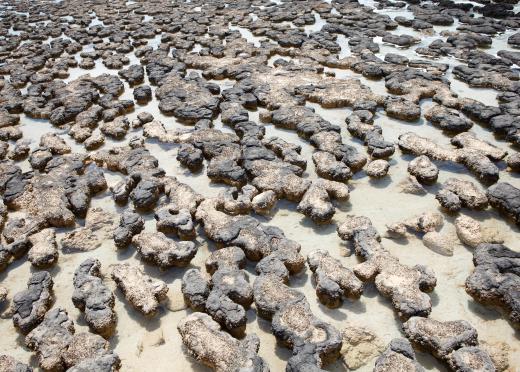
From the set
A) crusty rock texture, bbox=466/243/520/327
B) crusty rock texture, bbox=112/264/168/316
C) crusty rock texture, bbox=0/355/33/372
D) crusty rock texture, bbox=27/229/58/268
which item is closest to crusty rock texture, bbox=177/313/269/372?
crusty rock texture, bbox=112/264/168/316

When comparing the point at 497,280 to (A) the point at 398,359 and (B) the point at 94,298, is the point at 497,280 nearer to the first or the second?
(A) the point at 398,359

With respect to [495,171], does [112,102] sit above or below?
below

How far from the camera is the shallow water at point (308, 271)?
2.92m

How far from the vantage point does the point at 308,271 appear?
3469 mm

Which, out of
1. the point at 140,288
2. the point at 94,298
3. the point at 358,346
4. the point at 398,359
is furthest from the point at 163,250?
the point at 398,359

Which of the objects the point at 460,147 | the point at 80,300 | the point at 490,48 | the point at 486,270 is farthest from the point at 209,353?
the point at 490,48

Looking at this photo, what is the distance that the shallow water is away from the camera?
292 cm

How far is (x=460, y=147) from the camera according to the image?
16.0ft

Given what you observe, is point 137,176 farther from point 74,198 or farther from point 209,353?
point 209,353

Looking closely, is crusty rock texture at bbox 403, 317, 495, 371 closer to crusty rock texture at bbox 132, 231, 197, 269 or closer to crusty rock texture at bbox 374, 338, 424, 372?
crusty rock texture at bbox 374, 338, 424, 372

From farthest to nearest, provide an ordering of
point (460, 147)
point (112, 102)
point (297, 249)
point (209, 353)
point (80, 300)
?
point (112, 102)
point (460, 147)
point (297, 249)
point (80, 300)
point (209, 353)

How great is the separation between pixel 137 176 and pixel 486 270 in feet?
11.6

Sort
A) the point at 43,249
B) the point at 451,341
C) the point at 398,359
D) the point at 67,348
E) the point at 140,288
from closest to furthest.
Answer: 1. the point at 398,359
2. the point at 451,341
3. the point at 67,348
4. the point at 140,288
5. the point at 43,249

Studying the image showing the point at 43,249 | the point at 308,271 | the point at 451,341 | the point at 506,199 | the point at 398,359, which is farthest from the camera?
the point at 506,199
